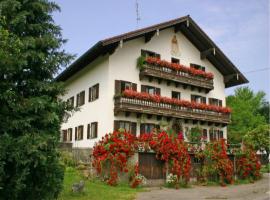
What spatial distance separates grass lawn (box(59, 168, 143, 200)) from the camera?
1714cm

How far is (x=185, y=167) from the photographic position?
24.0 m

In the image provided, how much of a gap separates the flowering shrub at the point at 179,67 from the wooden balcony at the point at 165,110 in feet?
10.9

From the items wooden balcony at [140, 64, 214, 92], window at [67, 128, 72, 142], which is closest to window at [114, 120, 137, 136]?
wooden balcony at [140, 64, 214, 92]

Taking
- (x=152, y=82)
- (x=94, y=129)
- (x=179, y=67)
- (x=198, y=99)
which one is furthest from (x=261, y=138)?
(x=94, y=129)

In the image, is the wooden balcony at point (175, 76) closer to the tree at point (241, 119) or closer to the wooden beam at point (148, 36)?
the wooden beam at point (148, 36)

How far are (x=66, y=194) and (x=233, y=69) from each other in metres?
23.3

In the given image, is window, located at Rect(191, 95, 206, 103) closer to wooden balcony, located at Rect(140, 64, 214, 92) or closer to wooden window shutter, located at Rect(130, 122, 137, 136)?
wooden balcony, located at Rect(140, 64, 214, 92)

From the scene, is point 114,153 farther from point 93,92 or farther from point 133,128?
point 93,92

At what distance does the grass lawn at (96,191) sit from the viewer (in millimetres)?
17141

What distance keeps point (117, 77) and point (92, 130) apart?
4.75m

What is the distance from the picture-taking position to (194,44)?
114 ft

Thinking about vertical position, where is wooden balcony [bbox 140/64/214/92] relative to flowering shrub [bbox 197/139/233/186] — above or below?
above

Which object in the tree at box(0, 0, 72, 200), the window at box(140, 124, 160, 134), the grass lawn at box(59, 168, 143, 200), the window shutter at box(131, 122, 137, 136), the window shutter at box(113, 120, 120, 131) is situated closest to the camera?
the tree at box(0, 0, 72, 200)

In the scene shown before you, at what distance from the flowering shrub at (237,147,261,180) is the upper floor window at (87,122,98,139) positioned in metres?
11.2
